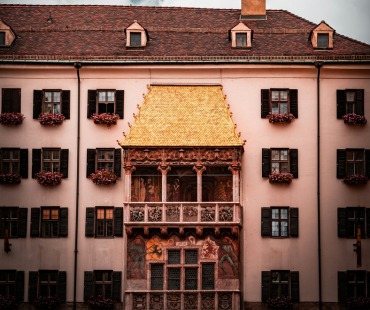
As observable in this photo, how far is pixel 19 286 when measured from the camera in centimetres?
4534

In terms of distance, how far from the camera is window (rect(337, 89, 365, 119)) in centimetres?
4659

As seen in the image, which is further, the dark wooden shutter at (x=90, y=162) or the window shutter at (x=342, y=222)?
the dark wooden shutter at (x=90, y=162)

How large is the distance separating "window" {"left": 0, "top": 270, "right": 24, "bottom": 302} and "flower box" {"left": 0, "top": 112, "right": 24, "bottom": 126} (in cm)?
758

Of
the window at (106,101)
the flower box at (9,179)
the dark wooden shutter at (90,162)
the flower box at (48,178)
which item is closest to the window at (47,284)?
the flower box at (48,178)

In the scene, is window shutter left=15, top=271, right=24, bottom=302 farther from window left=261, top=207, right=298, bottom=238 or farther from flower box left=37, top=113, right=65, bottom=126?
window left=261, top=207, right=298, bottom=238

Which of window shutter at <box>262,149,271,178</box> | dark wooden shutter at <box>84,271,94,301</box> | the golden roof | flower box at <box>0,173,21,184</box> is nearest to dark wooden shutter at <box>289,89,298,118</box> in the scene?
window shutter at <box>262,149,271,178</box>

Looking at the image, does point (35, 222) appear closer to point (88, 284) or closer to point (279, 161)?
point (88, 284)

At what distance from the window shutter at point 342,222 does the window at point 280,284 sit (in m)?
3.01

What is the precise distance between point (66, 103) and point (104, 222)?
6528 mm

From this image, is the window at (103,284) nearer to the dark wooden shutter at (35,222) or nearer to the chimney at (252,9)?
the dark wooden shutter at (35,222)

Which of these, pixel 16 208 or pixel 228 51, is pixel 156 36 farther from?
pixel 16 208

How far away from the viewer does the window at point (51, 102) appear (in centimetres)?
4678

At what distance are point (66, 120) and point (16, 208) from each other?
5203mm

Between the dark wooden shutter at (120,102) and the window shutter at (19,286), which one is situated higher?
the dark wooden shutter at (120,102)
